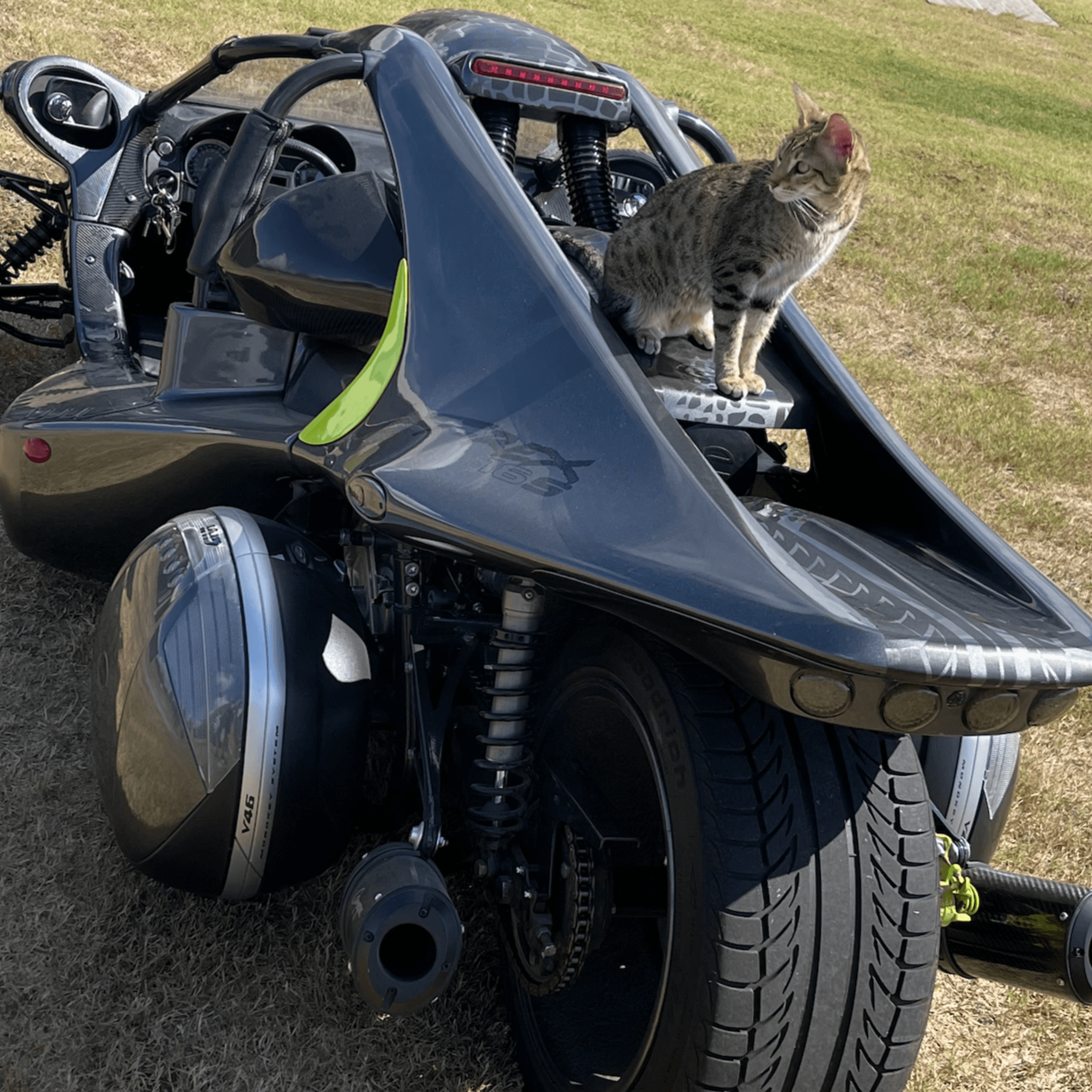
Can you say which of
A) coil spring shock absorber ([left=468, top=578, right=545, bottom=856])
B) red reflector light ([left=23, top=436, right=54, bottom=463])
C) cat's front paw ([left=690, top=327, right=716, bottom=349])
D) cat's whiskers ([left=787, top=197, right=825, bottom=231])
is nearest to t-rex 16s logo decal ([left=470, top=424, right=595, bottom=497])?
coil spring shock absorber ([left=468, top=578, right=545, bottom=856])

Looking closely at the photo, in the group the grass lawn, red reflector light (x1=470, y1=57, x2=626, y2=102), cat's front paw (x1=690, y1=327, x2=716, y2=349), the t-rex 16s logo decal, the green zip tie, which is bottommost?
the grass lawn

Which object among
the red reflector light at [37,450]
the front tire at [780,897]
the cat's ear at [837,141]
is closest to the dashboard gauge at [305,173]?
the red reflector light at [37,450]

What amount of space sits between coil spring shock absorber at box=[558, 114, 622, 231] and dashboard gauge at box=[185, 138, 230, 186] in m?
1.49

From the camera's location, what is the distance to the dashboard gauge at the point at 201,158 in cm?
390

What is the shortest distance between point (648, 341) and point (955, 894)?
1176mm

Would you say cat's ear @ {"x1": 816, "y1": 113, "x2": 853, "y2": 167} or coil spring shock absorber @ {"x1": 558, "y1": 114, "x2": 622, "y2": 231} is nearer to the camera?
cat's ear @ {"x1": 816, "y1": 113, "x2": 853, "y2": 167}

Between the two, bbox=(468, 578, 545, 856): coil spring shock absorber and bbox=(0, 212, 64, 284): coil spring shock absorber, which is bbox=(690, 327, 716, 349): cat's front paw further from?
bbox=(0, 212, 64, 284): coil spring shock absorber

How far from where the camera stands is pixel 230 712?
1.98m

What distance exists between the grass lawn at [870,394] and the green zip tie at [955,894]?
0.66 meters

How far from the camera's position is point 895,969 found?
5.30 feet

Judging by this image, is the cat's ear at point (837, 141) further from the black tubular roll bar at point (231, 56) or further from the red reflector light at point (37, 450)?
the red reflector light at point (37, 450)

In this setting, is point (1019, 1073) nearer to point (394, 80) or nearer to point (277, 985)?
point (277, 985)

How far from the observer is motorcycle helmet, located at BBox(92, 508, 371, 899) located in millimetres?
1990

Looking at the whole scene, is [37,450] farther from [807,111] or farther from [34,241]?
[807,111]
